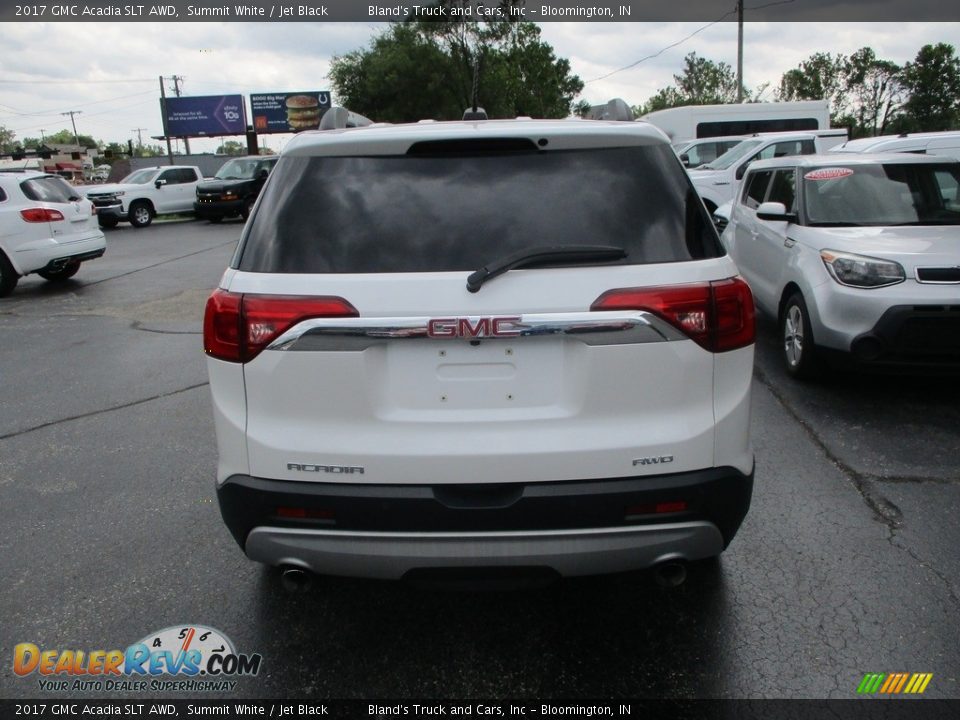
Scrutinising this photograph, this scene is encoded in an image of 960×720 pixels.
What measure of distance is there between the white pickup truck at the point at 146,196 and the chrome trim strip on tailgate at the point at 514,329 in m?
24.3

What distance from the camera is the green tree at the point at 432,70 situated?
4650cm

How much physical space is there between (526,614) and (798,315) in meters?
4.03

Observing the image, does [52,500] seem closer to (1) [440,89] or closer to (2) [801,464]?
(2) [801,464]

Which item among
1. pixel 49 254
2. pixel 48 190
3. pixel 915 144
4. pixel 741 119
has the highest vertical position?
pixel 741 119

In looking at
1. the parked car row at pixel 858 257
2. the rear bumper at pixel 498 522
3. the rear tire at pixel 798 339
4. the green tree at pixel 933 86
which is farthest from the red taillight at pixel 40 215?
the green tree at pixel 933 86

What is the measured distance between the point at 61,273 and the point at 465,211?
42.6 feet

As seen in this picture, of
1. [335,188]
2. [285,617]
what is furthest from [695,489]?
[285,617]

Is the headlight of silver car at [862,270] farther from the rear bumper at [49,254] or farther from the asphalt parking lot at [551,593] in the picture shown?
the rear bumper at [49,254]

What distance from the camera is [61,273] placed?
13.2 metres

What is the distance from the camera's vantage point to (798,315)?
603 cm

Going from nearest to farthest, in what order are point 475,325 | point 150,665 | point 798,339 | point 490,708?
point 475,325, point 490,708, point 150,665, point 798,339

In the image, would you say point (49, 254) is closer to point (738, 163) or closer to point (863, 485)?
point (863, 485)

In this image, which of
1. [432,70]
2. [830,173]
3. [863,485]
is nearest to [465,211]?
[863,485]

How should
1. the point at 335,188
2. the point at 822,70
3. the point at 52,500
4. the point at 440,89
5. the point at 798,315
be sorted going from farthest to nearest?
the point at 822,70 < the point at 440,89 < the point at 798,315 < the point at 52,500 < the point at 335,188
